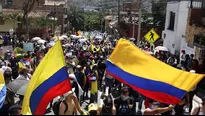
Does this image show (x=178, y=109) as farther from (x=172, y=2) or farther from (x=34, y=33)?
(x=34, y=33)

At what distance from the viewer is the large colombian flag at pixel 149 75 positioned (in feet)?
19.8

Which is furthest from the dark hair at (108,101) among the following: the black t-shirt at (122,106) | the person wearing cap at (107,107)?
the black t-shirt at (122,106)

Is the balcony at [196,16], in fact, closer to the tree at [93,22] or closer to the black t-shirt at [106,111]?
the black t-shirt at [106,111]

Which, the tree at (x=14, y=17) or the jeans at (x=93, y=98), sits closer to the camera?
the jeans at (x=93, y=98)

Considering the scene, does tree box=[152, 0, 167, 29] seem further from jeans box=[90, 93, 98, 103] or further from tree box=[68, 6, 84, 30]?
tree box=[68, 6, 84, 30]

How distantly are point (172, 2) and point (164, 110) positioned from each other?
26.4 meters

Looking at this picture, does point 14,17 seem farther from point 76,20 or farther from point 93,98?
point 76,20

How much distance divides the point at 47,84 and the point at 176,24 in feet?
81.9

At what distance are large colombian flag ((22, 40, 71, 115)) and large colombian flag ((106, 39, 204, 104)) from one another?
1098mm

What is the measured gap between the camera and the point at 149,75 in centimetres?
648

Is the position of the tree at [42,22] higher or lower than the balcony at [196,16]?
lower

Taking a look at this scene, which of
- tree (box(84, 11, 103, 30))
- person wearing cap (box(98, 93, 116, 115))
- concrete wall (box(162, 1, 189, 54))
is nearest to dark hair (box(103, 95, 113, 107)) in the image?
person wearing cap (box(98, 93, 116, 115))

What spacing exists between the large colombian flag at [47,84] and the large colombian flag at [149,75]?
110 centimetres

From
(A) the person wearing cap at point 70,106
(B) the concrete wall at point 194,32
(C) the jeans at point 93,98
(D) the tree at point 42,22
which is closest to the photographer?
(A) the person wearing cap at point 70,106
